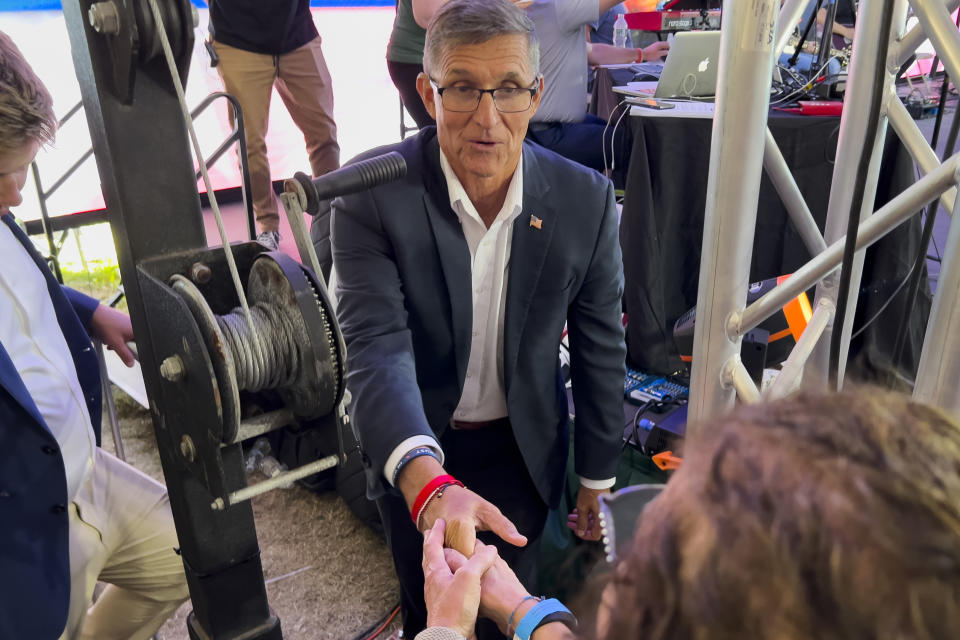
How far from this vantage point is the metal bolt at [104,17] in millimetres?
625

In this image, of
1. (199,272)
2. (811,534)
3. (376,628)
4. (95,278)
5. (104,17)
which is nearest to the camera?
(811,534)

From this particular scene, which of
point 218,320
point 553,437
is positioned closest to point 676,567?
point 218,320

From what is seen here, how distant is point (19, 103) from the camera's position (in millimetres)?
1128

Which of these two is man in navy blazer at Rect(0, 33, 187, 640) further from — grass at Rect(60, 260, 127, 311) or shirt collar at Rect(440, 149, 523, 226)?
grass at Rect(60, 260, 127, 311)

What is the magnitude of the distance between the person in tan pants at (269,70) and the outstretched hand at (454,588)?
8.84 feet

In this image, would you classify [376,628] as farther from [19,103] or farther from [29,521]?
[19,103]

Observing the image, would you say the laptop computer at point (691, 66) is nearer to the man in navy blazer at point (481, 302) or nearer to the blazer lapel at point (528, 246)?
the man in navy blazer at point (481, 302)

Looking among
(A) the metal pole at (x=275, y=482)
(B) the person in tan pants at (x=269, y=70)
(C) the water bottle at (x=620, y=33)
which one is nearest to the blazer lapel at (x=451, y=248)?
(A) the metal pole at (x=275, y=482)

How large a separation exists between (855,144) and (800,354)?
0.40 meters

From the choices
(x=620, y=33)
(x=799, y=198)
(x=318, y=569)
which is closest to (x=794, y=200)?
(x=799, y=198)

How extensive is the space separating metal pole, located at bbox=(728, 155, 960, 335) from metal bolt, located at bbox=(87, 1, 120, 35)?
102cm

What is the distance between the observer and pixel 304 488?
2.41 metres

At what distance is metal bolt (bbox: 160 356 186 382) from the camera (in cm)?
68

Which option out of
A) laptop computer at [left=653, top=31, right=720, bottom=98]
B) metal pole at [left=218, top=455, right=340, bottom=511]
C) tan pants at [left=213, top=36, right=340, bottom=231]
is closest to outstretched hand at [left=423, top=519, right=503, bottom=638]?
metal pole at [left=218, top=455, right=340, bottom=511]
